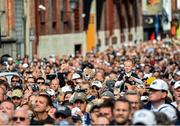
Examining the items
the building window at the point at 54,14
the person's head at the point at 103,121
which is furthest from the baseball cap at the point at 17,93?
the building window at the point at 54,14

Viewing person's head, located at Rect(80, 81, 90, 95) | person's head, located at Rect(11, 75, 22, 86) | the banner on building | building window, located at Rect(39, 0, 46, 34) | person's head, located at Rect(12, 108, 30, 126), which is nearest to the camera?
person's head, located at Rect(12, 108, 30, 126)

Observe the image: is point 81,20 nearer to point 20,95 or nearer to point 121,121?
point 20,95

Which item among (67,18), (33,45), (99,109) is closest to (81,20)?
(67,18)

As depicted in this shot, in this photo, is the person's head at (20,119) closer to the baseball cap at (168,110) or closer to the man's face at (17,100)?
the baseball cap at (168,110)

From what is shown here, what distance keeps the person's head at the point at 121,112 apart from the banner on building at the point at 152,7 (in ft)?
191

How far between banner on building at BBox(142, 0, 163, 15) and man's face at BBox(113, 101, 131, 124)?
5823cm

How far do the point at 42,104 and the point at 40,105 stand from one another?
0.16ft

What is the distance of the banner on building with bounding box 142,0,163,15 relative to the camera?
2741 inches

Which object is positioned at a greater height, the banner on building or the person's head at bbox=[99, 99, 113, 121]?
the banner on building

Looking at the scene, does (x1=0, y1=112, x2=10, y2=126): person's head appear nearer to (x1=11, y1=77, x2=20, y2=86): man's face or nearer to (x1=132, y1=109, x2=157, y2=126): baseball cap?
(x1=132, y1=109, x2=157, y2=126): baseball cap

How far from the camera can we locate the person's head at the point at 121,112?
10.9 m

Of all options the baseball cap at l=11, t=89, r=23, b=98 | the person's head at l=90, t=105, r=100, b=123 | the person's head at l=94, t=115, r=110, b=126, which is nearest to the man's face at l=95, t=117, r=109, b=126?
the person's head at l=94, t=115, r=110, b=126

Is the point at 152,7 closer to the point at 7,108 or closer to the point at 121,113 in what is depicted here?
the point at 7,108

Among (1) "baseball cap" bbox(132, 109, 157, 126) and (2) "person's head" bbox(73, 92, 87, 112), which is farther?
(2) "person's head" bbox(73, 92, 87, 112)
